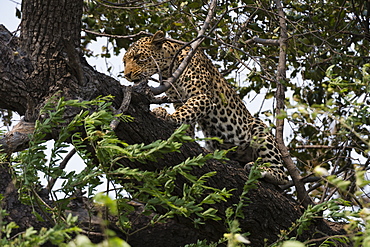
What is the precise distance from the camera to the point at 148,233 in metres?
4.76

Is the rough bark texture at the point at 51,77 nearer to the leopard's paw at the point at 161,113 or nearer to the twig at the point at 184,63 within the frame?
the twig at the point at 184,63

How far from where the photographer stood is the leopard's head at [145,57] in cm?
619

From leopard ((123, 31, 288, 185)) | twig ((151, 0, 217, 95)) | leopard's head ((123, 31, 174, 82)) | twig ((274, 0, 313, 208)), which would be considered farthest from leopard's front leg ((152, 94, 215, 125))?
twig ((274, 0, 313, 208))

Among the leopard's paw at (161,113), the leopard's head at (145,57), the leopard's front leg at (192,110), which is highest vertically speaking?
the leopard's head at (145,57)

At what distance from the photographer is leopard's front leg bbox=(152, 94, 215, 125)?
530cm

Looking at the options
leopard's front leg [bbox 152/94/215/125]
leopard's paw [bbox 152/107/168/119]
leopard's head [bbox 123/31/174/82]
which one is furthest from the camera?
leopard's head [bbox 123/31/174/82]

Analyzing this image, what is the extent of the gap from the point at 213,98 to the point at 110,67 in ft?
4.01

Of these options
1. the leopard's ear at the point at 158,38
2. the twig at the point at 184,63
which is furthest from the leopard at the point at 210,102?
the twig at the point at 184,63

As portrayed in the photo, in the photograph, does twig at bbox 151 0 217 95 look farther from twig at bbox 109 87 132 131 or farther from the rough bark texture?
twig at bbox 109 87 132 131

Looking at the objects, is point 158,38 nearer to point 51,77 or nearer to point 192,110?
point 192,110

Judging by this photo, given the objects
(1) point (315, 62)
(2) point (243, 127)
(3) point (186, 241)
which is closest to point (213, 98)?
(2) point (243, 127)

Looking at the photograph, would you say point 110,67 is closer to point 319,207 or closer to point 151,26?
point 151,26

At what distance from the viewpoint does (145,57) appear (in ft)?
20.6

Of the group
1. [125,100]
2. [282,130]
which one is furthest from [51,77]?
[282,130]
